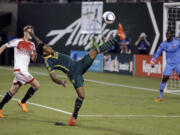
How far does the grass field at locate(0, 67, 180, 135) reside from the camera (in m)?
9.05

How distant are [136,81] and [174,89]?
3.16 meters

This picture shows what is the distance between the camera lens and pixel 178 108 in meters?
12.8

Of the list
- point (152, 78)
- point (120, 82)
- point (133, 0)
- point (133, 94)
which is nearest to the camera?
point (133, 94)

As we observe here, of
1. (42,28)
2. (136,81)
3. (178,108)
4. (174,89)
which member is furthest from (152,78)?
(42,28)

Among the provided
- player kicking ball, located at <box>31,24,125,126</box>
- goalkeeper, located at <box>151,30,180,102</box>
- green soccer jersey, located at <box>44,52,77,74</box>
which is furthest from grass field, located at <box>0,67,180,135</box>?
green soccer jersey, located at <box>44,52,77,74</box>

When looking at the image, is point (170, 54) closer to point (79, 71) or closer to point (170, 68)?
point (170, 68)

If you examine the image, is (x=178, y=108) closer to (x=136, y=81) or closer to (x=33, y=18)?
(x=136, y=81)

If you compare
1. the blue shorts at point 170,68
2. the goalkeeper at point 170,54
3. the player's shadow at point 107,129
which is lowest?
the player's shadow at point 107,129

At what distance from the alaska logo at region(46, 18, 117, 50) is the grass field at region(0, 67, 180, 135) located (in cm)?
1032

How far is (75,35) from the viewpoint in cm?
2997

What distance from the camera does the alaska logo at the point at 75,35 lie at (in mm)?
28281

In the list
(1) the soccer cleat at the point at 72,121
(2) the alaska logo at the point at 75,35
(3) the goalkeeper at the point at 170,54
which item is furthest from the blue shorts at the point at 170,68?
(2) the alaska logo at the point at 75,35

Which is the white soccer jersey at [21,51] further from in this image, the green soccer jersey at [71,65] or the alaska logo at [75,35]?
the alaska logo at [75,35]

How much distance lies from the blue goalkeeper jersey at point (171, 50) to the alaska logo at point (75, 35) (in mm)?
13595
